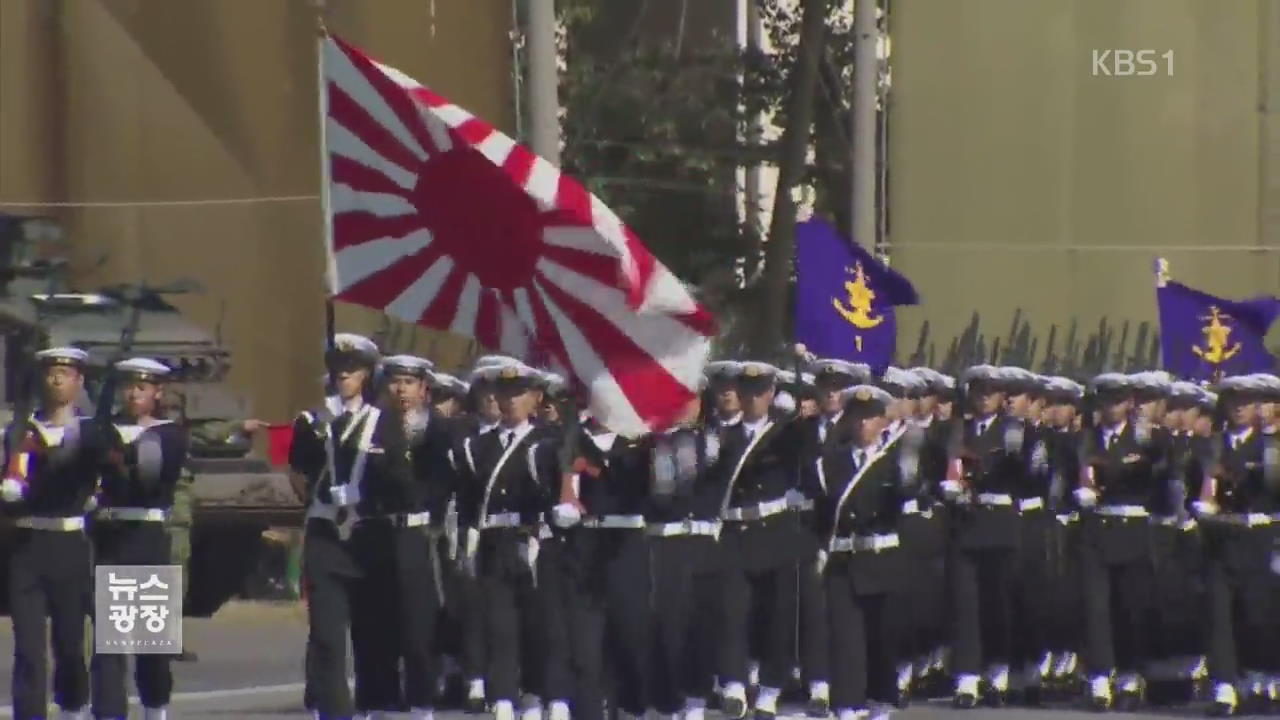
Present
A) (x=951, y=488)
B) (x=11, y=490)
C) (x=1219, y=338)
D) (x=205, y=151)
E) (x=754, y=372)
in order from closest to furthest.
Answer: (x=11, y=490) → (x=754, y=372) → (x=951, y=488) → (x=1219, y=338) → (x=205, y=151)

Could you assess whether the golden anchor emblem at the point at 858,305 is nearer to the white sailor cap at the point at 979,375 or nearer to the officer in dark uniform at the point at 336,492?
the white sailor cap at the point at 979,375

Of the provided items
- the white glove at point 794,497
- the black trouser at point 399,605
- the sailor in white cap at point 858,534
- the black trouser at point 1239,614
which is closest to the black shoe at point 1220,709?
the black trouser at point 1239,614

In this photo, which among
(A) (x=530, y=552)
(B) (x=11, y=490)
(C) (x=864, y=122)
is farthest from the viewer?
(C) (x=864, y=122)

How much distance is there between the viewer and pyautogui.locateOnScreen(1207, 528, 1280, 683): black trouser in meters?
16.3

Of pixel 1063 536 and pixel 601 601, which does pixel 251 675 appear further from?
pixel 601 601

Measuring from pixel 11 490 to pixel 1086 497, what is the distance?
5.54 m

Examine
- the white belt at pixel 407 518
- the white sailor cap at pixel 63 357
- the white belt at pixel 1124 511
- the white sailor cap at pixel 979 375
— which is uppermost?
the white sailor cap at pixel 63 357

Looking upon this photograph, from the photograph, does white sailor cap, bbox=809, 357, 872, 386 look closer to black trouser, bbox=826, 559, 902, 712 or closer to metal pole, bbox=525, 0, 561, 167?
black trouser, bbox=826, 559, 902, 712

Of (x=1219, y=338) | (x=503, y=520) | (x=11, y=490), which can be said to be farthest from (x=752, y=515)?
(x=1219, y=338)

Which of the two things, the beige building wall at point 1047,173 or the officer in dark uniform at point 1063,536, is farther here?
the beige building wall at point 1047,173

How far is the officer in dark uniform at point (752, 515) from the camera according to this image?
48.2 feet

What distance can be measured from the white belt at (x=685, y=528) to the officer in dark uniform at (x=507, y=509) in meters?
0.72

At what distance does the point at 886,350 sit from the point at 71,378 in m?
4.89

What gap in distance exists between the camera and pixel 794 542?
14.9m
